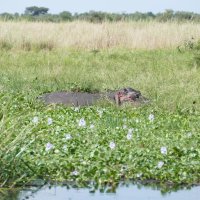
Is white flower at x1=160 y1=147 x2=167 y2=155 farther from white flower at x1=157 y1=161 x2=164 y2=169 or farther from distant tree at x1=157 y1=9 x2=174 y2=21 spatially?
distant tree at x1=157 y1=9 x2=174 y2=21

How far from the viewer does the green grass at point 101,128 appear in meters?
7.98

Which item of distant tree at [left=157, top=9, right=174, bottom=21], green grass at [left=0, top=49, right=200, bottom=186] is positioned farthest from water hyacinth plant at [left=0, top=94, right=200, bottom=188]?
distant tree at [left=157, top=9, right=174, bottom=21]

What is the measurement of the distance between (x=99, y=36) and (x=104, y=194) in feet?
55.1

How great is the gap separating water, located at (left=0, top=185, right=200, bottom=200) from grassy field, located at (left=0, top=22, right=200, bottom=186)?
0.20m

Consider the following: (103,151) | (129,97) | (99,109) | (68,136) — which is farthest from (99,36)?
(103,151)

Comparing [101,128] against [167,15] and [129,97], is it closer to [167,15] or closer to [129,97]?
[129,97]

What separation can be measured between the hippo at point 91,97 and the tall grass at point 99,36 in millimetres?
9278

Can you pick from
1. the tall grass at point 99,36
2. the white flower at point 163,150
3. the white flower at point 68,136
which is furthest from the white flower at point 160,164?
the tall grass at point 99,36

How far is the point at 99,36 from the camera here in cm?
2405

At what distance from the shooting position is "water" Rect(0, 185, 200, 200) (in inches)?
290

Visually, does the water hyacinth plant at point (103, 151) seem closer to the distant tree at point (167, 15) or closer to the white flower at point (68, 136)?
the white flower at point (68, 136)

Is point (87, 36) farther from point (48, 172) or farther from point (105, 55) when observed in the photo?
point (48, 172)

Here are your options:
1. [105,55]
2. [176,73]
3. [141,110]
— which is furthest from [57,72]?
[141,110]

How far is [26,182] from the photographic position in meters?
7.73
